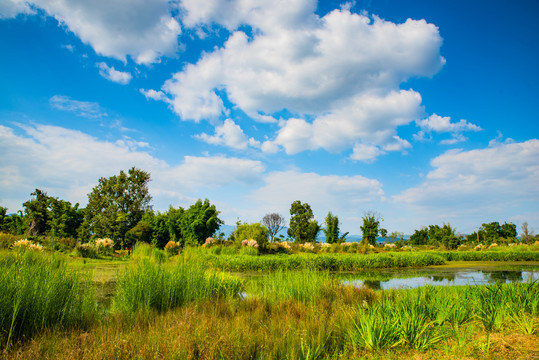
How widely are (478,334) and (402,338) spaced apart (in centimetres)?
129

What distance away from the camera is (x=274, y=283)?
620 cm

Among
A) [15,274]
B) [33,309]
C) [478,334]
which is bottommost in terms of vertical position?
[478,334]

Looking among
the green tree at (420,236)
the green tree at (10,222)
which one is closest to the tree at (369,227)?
the green tree at (420,236)

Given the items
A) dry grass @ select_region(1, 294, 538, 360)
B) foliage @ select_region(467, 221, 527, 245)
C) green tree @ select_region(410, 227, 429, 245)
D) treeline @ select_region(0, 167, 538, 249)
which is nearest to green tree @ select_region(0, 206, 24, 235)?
treeline @ select_region(0, 167, 538, 249)

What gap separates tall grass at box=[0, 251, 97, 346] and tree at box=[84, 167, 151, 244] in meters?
25.5

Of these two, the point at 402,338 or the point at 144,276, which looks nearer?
the point at 402,338

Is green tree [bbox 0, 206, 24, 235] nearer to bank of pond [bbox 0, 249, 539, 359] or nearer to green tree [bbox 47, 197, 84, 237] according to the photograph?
green tree [bbox 47, 197, 84, 237]

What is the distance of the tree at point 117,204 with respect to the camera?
28344mm

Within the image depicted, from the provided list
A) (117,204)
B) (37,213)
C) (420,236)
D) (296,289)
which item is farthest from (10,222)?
(420,236)

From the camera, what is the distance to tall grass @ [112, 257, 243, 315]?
459cm

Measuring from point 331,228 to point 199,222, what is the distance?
12.3 m

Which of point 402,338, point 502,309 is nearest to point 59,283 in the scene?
point 402,338

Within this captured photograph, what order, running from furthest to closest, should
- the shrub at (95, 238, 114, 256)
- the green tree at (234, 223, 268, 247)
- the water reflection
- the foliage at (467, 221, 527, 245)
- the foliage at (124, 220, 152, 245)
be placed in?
the foliage at (467, 221, 527, 245), the foliage at (124, 220, 152, 245), the green tree at (234, 223, 268, 247), the shrub at (95, 238, 114, 256), the water reflection

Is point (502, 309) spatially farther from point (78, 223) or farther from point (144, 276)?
point (78, 223)
